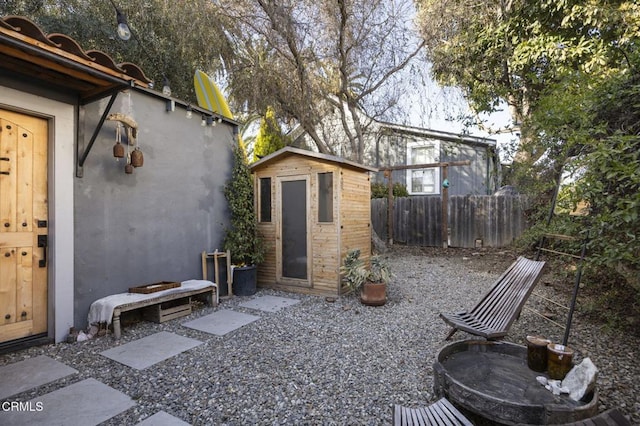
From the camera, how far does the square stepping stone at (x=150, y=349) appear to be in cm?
280

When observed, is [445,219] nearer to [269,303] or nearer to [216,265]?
[269,303]

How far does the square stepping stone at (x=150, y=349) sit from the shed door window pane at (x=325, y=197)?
2.67m

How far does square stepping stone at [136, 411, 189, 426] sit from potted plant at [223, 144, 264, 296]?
10.0 ft

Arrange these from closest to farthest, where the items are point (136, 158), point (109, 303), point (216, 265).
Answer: point (109, 303), point (136, 158), point (216, 265)

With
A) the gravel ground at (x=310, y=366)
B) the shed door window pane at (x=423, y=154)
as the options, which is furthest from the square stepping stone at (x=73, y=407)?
the shed door window pane at (x=423, y=154)

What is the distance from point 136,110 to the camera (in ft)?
13.2

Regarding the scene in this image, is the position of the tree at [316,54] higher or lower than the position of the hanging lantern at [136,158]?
higher

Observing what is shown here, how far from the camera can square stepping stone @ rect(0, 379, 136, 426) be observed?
77.8 inches

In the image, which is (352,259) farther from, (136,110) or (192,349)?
(136,110)

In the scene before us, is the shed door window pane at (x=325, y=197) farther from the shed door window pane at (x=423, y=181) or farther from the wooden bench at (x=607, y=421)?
the shed door window pane at (x=423, y=181)

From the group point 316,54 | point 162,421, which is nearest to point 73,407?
point 162,421

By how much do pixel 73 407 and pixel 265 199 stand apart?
4.00 m

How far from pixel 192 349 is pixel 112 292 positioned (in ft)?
4.67

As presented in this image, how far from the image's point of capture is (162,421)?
1975 millimetres
